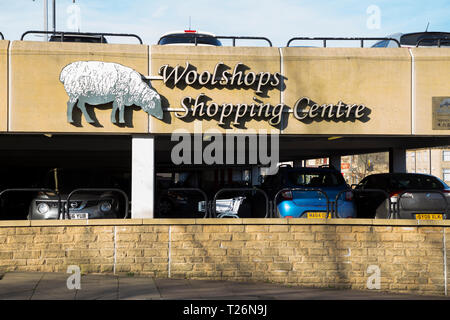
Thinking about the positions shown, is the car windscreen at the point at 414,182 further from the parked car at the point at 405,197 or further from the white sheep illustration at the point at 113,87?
the white sheep illustration at the point at 113,87

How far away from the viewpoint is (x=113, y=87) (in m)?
9.48

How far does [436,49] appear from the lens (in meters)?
10.1

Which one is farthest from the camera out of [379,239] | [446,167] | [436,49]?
[446,167]

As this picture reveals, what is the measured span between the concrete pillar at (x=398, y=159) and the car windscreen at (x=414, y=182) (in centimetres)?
310

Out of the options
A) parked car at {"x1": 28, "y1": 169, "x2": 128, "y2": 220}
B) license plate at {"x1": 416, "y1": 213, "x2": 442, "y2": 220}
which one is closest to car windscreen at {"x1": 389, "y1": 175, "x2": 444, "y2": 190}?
license plate at {"x1": 416, "y1": 213, "x2": 442, "y2": 220}

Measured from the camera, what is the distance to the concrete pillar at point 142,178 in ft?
31.3

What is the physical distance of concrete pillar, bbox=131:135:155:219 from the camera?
31.3 ft

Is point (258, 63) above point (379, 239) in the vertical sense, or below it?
above

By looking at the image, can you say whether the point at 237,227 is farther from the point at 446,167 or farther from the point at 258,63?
the point at 446,167

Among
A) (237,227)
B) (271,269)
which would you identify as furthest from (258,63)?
(271,269)

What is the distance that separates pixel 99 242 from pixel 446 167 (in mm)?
58274

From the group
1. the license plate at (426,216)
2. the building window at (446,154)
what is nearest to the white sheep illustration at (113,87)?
the license plate at (426,216)

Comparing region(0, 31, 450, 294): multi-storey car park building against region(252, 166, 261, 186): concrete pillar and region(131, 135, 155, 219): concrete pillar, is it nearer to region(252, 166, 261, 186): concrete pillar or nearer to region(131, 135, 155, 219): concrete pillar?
region(131, 135, 155, 219): concrete pillar

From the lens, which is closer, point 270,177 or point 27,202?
point 270,177
